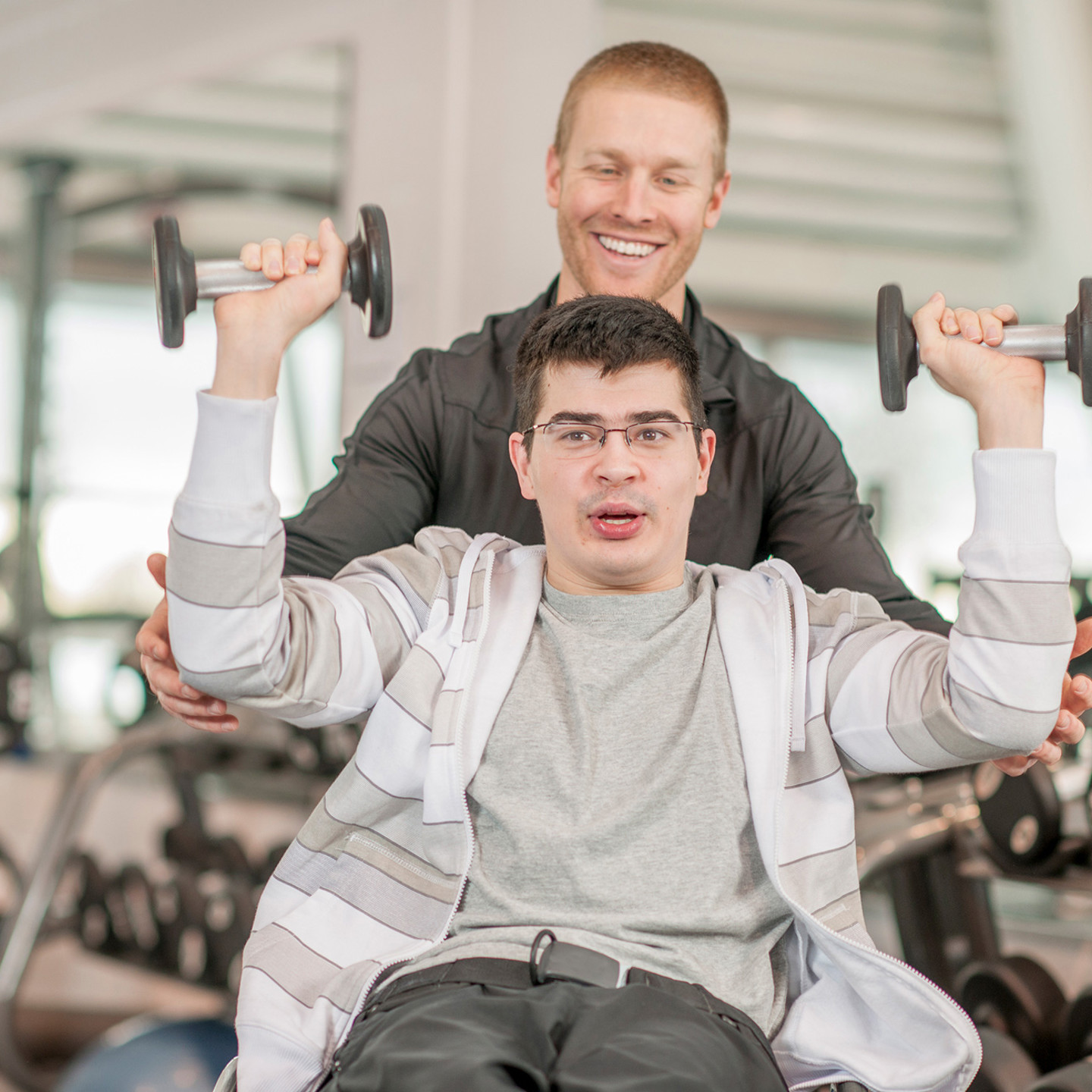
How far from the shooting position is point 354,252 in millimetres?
1327

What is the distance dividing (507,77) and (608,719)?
81.5 inches

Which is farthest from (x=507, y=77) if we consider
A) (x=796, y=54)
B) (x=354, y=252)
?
(x=354, y=252)

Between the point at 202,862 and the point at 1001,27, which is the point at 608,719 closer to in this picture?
the point at 202,862

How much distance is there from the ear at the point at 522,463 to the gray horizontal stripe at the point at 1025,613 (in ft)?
1.72

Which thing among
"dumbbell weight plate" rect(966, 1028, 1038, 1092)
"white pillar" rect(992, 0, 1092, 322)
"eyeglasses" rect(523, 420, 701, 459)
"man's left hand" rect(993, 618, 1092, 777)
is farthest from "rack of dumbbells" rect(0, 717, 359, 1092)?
"white pillar" rect(992, 0, 1092, 322)

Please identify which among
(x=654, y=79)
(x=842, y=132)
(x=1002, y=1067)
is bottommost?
(x=1002, y=1067)

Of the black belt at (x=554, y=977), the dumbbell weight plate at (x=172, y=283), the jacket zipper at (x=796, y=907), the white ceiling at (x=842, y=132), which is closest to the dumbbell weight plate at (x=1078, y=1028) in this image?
the jacket zipper at (x=796, y=907)

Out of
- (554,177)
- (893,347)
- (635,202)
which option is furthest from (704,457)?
(554,177)

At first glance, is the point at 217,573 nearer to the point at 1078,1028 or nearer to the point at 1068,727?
the point at 1068,727

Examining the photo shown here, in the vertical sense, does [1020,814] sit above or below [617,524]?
below

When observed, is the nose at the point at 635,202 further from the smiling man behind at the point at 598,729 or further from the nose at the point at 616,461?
the nose at the point at 616,461

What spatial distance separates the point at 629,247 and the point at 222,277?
0.70 m

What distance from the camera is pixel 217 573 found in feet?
3.88

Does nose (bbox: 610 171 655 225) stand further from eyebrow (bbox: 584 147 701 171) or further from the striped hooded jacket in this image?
the striped hooded jacket
